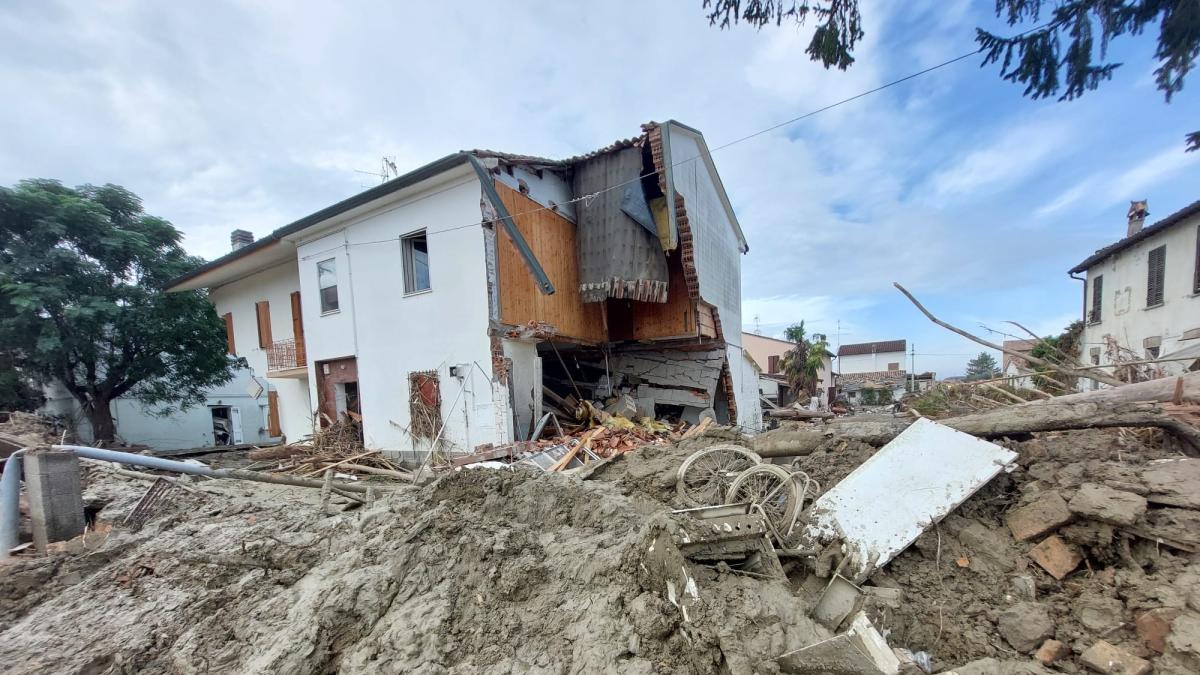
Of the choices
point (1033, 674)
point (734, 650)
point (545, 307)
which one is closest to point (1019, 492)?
point (1033, 674)

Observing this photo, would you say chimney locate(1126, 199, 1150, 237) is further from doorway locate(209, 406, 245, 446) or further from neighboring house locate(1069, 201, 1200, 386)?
doorway locate(209, 406, 245, 446)

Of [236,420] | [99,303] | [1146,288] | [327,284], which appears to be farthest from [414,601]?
[236,420]

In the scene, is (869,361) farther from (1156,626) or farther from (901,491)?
(1156,626)

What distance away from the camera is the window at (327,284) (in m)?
11.4

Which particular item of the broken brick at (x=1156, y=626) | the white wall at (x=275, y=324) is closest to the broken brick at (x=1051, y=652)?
the broken brick at (x=1156, y=626)

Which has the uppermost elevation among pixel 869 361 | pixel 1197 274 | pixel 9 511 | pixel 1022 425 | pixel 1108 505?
pixel 1197 274

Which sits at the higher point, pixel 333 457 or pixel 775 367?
pixel 333 457

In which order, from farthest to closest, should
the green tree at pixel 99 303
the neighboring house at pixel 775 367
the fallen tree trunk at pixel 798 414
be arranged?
1. the neighboring house at pixel 775 367
2. the fallen tree trunk at pixel 798 414
3. the green tree at pixel 99 303

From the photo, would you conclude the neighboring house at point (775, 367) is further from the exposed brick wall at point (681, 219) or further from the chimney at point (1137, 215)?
the exposed brick wall at point (681, 219)

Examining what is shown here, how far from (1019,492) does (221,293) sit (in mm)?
22728

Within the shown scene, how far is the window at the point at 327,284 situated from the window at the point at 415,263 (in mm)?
2766

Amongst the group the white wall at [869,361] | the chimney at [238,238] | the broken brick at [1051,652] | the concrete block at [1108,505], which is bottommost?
the white wall at [869,361]

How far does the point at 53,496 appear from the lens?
452 cm

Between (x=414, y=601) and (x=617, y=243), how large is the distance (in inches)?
322
